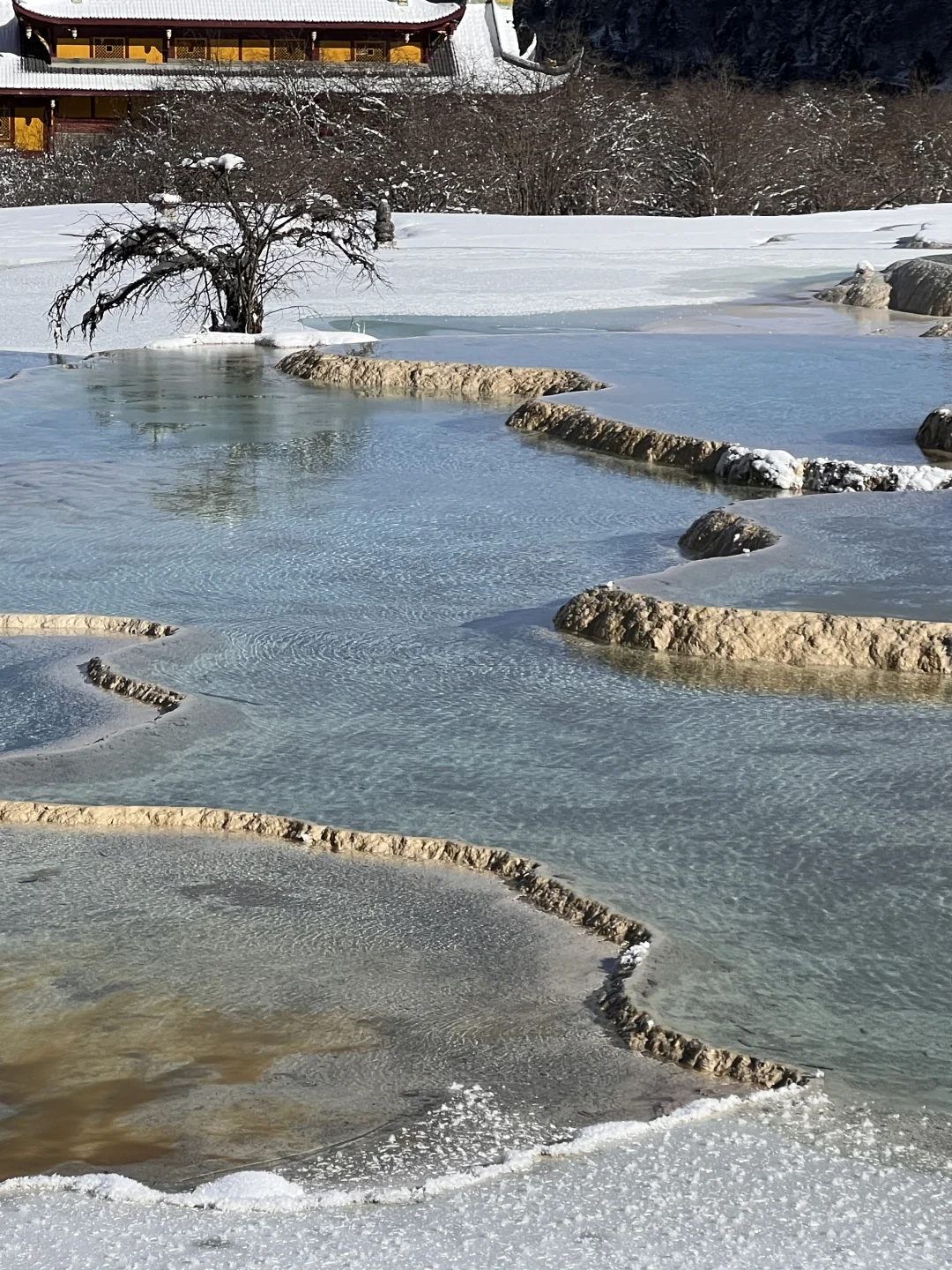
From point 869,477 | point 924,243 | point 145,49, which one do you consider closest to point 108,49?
point 145,49

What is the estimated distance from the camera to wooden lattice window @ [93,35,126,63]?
37312 mm

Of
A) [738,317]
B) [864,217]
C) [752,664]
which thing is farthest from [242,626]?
[864,217]

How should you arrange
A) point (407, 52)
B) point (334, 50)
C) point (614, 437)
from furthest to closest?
→ point (334, 50) < point (407, 52) < point (614, 437)

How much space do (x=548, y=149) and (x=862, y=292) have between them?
14033 millimetres

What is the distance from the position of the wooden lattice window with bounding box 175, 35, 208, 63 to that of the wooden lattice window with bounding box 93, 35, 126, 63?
110 centimetres

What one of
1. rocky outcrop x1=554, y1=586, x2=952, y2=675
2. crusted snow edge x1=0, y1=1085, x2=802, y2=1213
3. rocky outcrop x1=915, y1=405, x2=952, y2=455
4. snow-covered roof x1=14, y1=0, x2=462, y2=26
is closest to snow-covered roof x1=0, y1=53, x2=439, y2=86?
snow-covered roof x1=14, y1=0, x2=462, y2=26

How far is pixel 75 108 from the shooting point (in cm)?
3697

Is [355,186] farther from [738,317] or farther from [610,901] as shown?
[610,901]

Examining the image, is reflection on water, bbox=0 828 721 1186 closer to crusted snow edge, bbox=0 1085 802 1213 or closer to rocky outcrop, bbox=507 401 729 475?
crusted snow edge, bbox=0 1085 802 1213

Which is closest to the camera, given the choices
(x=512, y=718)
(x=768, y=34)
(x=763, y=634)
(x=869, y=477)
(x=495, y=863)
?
(x=495, y=863)

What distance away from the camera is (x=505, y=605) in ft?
19.4

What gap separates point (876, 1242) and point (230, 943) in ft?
4.77

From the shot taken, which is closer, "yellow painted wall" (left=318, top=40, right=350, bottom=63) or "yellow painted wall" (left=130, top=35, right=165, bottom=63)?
"yellow painted wall" (left=130, top=35, right=165, bottom=63)

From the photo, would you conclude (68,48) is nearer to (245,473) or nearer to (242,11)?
(242,11)
